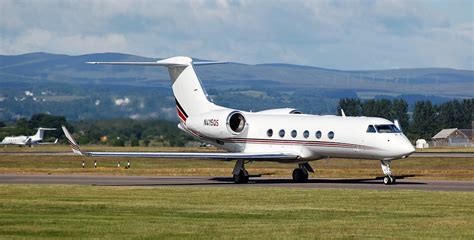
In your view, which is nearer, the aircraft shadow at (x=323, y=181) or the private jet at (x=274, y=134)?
the private jet at (x=274, y=134)

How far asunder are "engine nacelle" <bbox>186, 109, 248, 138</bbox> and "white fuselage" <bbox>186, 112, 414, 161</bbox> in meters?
0.05

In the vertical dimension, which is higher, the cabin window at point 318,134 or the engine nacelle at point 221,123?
the engine nacelle at point 221,123

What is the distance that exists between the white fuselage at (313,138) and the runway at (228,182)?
1288mm

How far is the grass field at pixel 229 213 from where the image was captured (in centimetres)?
2253

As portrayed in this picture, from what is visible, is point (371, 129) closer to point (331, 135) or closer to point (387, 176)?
point (331, 135)

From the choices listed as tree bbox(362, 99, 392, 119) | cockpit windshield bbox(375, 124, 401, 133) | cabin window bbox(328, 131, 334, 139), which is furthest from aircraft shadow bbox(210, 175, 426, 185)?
tree bbox(362, 99, 392, 119)

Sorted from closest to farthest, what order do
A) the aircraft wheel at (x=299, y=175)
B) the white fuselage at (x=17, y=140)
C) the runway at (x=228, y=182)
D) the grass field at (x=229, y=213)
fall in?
the grass field at (x=229, y=213) < the runway at (x=228, y=182) < the aircraft wheel at (x=299, y=175) < the white fuselage at (x=17, y=140)

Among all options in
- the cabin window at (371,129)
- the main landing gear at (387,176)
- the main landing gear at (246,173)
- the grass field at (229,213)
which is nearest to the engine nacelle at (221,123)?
the main landing gear at (246,173)

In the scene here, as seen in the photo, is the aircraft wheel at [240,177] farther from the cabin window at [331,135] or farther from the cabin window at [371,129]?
the cabin window at [371,129]

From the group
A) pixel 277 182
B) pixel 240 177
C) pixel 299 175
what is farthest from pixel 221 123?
pixel 299 175

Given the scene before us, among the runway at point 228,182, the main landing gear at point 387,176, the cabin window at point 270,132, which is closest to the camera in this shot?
the runway at point 228,182

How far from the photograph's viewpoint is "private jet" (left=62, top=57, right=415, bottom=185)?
41.4m

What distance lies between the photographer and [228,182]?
144 ft

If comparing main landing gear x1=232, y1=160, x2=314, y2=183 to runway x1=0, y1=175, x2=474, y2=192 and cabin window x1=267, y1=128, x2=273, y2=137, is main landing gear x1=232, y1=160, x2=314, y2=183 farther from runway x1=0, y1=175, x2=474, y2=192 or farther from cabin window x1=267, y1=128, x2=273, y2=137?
cabin window x1=267, y1=128, x2=273, y2=137
